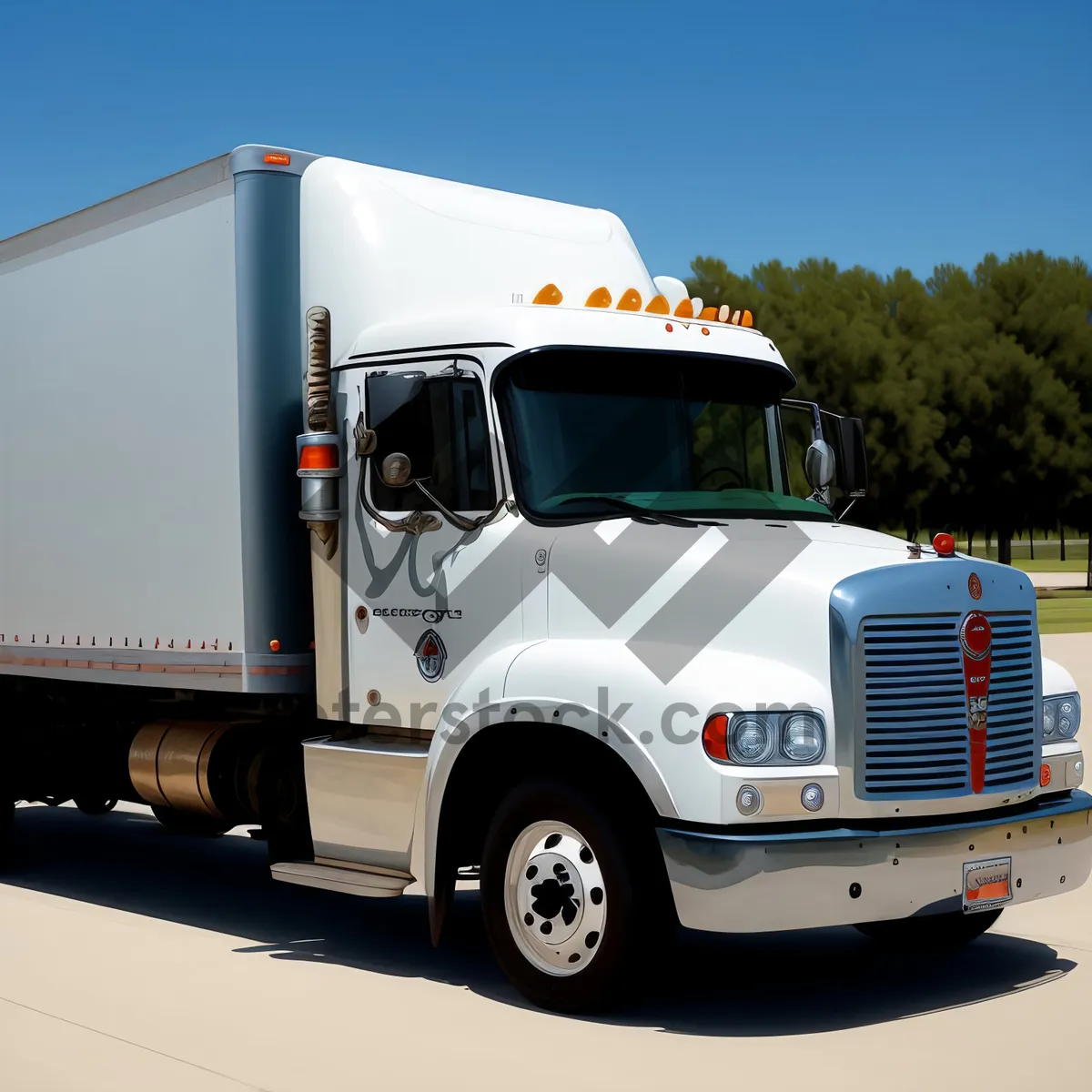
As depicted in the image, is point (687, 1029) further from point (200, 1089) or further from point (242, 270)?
point (242, 270)

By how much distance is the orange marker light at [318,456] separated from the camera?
325 inches

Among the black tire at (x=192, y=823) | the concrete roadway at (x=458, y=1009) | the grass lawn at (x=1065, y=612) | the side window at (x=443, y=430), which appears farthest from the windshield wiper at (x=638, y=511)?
the grass lawn at (x=1065, y=612)

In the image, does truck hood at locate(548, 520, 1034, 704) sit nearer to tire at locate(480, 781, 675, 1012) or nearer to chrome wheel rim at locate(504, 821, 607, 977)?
tire at locate(480, 781, 675, 1012)

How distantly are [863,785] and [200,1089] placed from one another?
2702 millimetres

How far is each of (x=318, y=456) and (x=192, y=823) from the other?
2.85 metres

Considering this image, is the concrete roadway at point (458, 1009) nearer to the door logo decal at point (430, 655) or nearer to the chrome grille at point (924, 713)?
the chrome grille at point (924, 713)

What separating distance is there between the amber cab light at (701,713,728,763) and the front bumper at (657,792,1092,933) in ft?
0.99

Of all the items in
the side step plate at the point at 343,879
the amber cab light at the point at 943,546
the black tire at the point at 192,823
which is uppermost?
the amber cab light at the point at 943,546

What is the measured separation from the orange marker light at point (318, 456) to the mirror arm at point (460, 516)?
61cm

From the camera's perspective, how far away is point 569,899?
700 centimetres

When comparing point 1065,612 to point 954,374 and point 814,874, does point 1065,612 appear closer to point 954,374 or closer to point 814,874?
point 954,374

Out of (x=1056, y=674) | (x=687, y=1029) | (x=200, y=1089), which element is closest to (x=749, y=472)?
A: (x=1056, y=674)

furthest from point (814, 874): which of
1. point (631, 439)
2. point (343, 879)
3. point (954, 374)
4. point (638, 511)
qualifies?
point (954, 374)

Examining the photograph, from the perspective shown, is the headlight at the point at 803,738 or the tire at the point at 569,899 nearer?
the headlight at the point at 803,738
